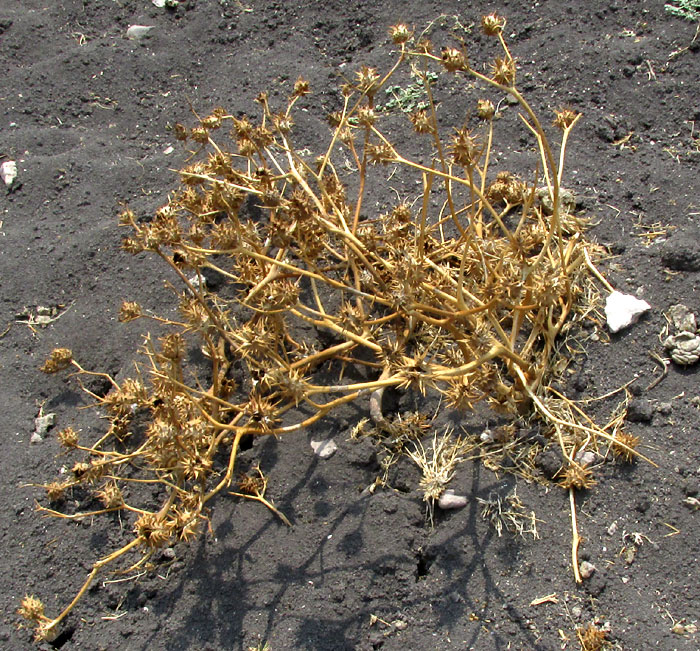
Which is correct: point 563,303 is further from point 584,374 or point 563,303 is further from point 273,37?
point 273,37

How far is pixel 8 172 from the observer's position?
12.5ft

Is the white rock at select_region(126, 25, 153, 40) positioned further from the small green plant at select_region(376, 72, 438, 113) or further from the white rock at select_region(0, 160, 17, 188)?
the small green plant at select_region(376, 72, 438, 113)

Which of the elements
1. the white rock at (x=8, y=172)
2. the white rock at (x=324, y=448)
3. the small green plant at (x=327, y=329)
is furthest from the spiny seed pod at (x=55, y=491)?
the white rock at (x=8, y=172)

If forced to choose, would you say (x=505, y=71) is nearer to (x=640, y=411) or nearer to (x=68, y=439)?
(x=640, y=411)

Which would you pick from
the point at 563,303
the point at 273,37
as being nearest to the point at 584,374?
the point at 563,303

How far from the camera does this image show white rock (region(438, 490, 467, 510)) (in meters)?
A: 2.43

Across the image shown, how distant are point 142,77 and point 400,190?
6.48ft

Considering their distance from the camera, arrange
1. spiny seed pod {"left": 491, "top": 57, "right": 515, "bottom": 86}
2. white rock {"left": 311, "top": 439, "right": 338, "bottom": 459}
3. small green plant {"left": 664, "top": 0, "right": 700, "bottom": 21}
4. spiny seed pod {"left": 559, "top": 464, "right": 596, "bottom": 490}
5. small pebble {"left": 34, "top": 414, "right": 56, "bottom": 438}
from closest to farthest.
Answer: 1. spiny seed pod {"left": 491, "top": 57, "right": 515, "bottom": 86}
2. spiny seed pod {"left": 559, "top": 464, "right": 596, "bottom": 490}
3. white rock {"left": 311, "top": 439, "right": 338, "bottom": 459}
4. small pebble {"left": 34, "top": 414, "right": 56, "bottom": 438}
5. small green plant {"left": 664, "top": 0, "right": 700, "bottom": 21}

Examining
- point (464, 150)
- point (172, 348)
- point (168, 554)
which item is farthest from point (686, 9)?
point (168, 554)

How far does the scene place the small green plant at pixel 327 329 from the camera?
7.05 ft

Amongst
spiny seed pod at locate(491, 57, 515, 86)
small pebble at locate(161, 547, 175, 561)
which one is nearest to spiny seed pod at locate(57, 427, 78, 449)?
small pebble at locate(161, 547, 175, 561)

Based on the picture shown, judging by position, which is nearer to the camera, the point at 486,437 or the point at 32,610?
the point at 32,610

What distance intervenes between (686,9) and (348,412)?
2.91 m

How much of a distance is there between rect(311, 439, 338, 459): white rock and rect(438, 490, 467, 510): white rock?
46 cm
